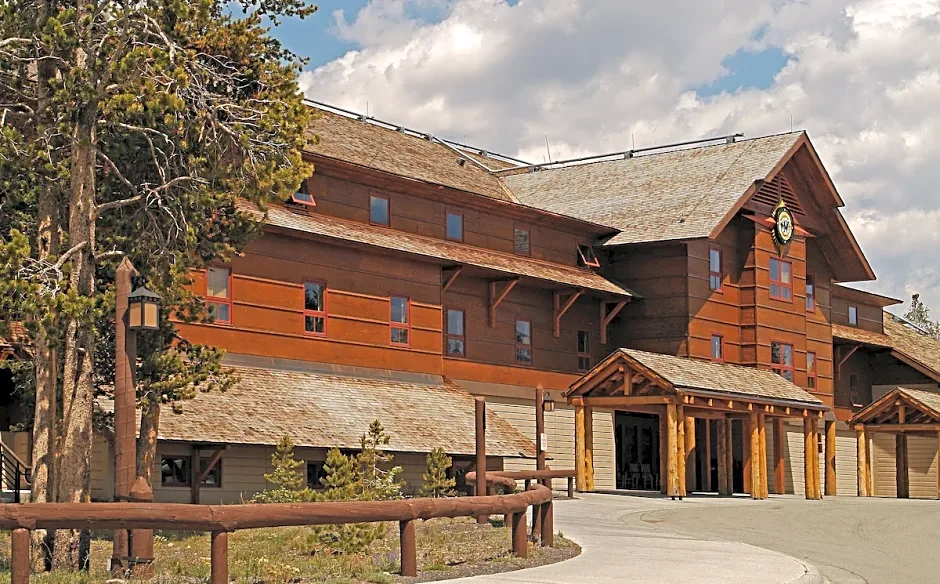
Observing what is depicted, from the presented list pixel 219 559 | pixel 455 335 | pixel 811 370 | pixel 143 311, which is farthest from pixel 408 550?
pixel 811 370

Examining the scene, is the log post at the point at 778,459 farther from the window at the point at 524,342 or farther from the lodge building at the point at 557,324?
the window at the point at 524,342

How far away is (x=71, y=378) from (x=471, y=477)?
808 centimetres

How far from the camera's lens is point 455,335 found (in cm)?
3666

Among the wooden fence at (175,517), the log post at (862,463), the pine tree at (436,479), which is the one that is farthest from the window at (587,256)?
the wooden fence at (175,517)

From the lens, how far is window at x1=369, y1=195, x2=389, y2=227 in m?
35.0

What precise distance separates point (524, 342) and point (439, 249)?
484 cm

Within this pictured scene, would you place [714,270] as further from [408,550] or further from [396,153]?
[408,550]

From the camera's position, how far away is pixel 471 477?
75.5 feet

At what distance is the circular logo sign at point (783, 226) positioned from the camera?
148 feet

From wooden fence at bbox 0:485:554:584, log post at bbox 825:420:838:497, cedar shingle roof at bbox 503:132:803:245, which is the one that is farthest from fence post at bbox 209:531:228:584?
log post at bbox 825:420:838:497

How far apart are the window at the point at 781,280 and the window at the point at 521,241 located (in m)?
10.4

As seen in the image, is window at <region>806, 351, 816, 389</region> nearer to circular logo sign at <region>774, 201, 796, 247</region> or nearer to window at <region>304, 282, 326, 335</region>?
circular logo sign at <region>774, 201, 796, 247</region>

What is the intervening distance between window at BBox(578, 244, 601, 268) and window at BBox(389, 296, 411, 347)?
28.2 feet

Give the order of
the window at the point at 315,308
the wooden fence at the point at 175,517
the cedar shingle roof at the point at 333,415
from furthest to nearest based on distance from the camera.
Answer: the window at the point at 315,308, the cedar shingle roof at the point at 333,415, the wooden fence at the point at 175,517
